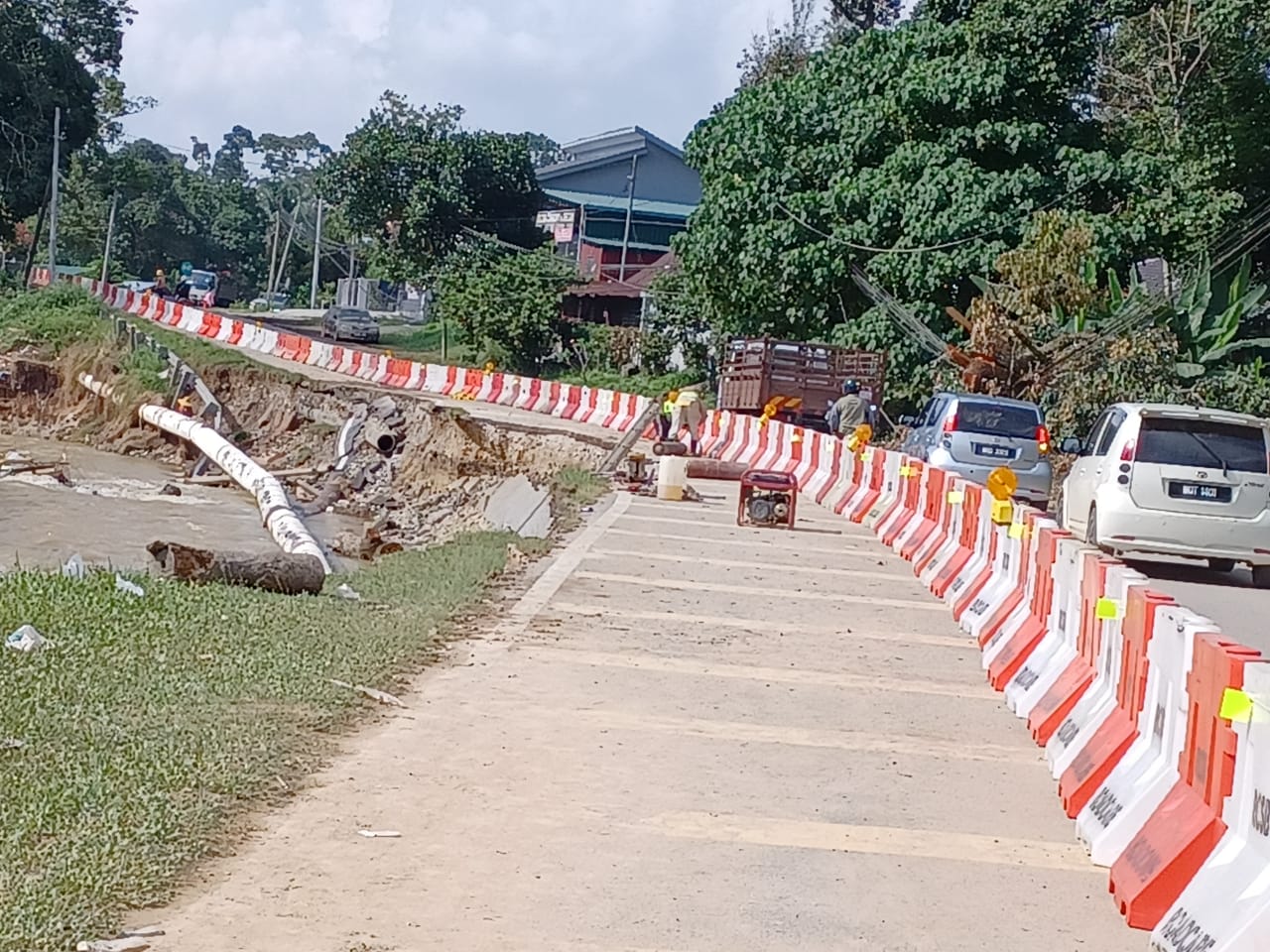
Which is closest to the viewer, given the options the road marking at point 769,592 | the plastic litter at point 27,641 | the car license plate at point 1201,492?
the plastic litter at point 27,641

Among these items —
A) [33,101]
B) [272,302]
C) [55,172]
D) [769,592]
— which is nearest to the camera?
[769,592]

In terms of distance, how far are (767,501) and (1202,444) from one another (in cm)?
512

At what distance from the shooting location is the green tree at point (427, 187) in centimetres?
5988

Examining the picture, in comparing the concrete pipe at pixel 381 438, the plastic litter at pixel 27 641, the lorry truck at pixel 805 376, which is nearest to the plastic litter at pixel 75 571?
the plastic litter at pixel 27 641

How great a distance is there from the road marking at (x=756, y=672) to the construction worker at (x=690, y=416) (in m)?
18.4

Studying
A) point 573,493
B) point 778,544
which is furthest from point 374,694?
point 573,493

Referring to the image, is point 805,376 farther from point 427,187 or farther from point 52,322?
point 427,187

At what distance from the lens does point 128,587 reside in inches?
442

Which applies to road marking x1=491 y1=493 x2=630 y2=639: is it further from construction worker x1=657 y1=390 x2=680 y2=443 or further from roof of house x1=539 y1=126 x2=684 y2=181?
roof of house x1=539 y1=126 x2=684 y2=181

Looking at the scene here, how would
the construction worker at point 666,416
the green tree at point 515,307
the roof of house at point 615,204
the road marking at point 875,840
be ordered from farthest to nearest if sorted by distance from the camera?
the roof of house at point 615,204 → the green tree at point 515,307 → the construction worker at point 666,416 → the road marking at point 875,840

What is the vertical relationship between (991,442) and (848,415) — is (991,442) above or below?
below

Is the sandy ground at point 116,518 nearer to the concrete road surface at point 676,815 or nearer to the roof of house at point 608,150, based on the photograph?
the concrete road surface at point 676,815

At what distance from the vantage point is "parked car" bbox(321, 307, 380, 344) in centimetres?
5934

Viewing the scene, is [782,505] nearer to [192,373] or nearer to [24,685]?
[24,685]
